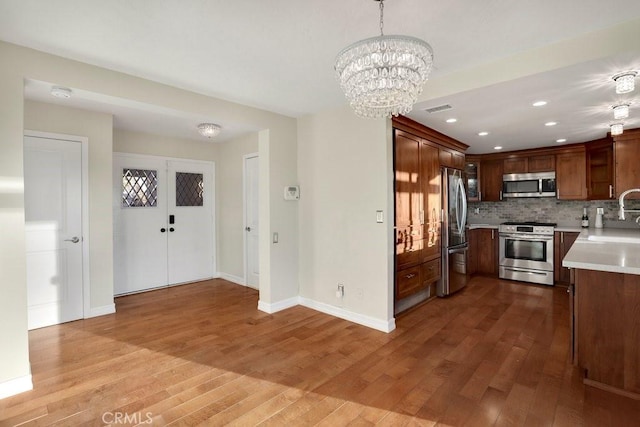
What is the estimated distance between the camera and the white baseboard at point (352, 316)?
336cm

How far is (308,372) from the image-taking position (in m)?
2.52

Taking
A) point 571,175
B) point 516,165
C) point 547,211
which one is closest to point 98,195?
point 516,165

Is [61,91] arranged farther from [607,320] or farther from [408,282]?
[607,320]

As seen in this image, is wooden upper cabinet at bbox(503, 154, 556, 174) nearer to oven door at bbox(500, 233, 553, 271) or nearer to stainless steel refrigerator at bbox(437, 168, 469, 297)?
oven door at bbox(500, 233, 553, 271)

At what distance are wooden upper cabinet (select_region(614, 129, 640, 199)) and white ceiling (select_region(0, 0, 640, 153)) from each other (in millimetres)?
1088

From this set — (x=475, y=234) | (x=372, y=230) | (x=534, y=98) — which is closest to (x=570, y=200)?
(x=475, y=234)

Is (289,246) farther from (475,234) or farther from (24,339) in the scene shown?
(475,234)

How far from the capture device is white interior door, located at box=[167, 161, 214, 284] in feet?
16.7

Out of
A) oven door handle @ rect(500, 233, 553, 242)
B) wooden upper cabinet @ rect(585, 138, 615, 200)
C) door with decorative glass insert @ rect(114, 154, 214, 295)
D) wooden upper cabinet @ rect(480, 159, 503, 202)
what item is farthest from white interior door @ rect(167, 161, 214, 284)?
wooden upper cabinet @ rect(585, 138, 615, 200)

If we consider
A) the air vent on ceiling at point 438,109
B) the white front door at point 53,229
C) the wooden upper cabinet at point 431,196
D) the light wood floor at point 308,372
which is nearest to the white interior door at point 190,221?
the light wood floor at point 308,372

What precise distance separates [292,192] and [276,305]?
145 centimetres

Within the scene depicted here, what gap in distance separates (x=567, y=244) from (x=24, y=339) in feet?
21.7

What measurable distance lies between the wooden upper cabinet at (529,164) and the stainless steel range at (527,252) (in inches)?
38.2

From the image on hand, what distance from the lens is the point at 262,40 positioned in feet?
7.23
